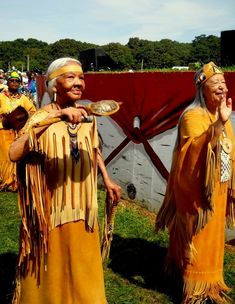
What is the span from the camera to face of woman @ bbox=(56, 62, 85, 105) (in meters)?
2.69

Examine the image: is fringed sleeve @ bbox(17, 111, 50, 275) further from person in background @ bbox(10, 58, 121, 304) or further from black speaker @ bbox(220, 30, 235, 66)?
black speaker @ bbox(220, 30, 235, 66)

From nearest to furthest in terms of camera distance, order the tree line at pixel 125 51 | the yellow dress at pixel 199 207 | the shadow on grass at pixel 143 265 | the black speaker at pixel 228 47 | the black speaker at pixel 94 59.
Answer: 1. the yellow dress at pixel 199 207
2. the shadow on grass at pixel 143 265
3. the black speaker at pixel 228 47
4. the black speaker at pixel 94 59
5. the tree line at pixel 125 51

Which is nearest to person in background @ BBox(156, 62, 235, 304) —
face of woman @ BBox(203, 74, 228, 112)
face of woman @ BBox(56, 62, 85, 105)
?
face of woman @ BBox(203, 74, 228, 112)

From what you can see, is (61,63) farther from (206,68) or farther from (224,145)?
(224,145)

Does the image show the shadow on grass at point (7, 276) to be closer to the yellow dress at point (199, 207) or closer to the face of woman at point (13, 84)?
the yellow dress at point (199, 207)

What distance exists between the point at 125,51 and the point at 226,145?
68655 millimetres

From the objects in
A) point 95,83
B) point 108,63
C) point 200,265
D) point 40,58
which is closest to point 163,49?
point 40,58

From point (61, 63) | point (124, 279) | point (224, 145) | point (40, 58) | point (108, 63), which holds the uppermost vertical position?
point (40, 58)

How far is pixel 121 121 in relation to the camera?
23.5 feet

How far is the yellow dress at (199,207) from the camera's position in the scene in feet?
10.9

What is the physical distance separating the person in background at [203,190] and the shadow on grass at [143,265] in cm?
39

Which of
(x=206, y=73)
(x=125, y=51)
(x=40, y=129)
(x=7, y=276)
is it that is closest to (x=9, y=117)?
(x=7, y=276)

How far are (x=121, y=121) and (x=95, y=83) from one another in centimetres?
111

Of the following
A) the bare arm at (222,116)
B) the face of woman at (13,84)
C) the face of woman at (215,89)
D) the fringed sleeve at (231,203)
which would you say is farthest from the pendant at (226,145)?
the face of woman at (13,84)
